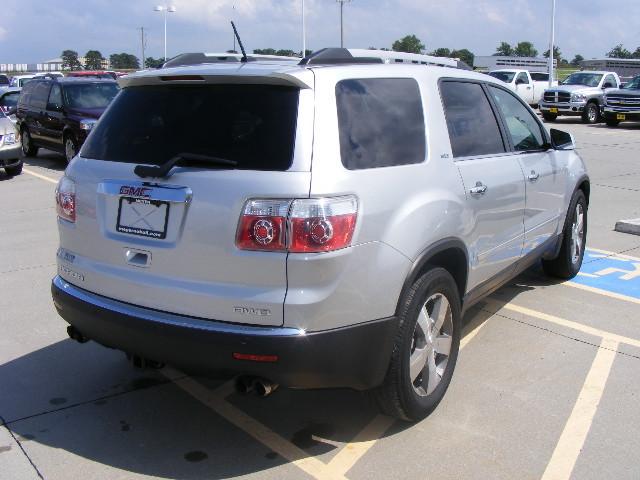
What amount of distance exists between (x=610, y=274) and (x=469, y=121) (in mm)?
3061

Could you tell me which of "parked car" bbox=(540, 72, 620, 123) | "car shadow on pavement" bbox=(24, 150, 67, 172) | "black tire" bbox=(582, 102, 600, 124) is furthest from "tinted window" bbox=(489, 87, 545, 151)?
"black tire" bbox=(582, 102, 600, 124)

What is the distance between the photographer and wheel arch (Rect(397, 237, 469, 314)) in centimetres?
329

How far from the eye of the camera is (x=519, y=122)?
16.4 ft

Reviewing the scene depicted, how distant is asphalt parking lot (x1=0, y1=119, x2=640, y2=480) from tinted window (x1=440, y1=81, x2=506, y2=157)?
1370 mm

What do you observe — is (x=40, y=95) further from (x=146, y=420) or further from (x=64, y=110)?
(x=146, y=420)

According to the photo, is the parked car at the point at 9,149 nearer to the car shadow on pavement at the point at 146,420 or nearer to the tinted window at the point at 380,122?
the car shadow on pavement at the point at 146,420

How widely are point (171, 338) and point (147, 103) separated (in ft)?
4.15

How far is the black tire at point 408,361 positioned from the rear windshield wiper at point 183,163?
106 centimetres

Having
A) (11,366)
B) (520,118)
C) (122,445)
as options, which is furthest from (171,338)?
(520,118)

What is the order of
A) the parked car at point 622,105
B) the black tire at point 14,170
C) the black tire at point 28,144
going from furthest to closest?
the parked car at point 622,105, the black tire at point 28,144, the black tire at point 14,170

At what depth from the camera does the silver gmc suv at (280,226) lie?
292 cm

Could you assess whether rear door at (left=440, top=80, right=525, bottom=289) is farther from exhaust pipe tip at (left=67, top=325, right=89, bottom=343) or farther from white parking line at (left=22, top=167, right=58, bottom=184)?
white parking line at (left=22, top=167, right=58, bottom=184)

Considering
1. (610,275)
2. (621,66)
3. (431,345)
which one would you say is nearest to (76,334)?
(431,345)

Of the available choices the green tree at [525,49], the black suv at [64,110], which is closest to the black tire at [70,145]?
the black suv at [64,110]
